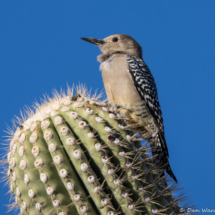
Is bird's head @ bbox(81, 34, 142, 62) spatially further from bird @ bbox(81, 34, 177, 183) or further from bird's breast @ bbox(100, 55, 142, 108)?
bird's breast @ bbox(100, 55, 142, 108)

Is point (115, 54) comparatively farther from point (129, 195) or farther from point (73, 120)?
point (129, 195)

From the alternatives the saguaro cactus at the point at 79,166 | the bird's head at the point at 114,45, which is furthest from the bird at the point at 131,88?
the saguaro cactus at the point at 79,166

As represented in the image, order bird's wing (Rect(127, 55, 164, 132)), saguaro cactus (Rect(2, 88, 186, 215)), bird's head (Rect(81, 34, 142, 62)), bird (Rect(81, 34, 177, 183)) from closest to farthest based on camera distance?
saguaro cactus (Rect(2, 88, 186, 215)), bird (Rect(81, 34, 177, 183)), bird's wing (Rect(127, 55, 164, 132)), bird's head (Rect(81, 34, 142, 62))

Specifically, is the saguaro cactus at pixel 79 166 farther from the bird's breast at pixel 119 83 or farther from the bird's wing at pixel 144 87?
the bird's wing at pixel 144 87

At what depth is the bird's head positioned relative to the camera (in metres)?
3.56

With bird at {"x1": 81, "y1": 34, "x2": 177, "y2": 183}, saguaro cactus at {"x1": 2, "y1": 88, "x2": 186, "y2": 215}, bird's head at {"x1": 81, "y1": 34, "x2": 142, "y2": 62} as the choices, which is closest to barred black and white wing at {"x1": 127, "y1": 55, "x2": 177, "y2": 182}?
bird at {"x1": 81, "y1": 34, "x2": 177, "y2": 183}

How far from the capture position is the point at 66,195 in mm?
1572

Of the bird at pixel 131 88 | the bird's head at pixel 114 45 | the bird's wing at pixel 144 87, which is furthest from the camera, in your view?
the bird's head at pixel 114 45

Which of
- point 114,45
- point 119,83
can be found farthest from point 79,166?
point 114,45

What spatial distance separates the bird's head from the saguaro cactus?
1.87 metres

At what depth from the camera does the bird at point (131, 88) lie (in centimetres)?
320

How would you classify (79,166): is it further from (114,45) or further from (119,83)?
(114,45)

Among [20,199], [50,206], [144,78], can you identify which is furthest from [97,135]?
[144,78]

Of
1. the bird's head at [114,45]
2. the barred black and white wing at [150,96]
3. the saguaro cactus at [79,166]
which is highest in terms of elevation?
the bird's head at [114,45]
